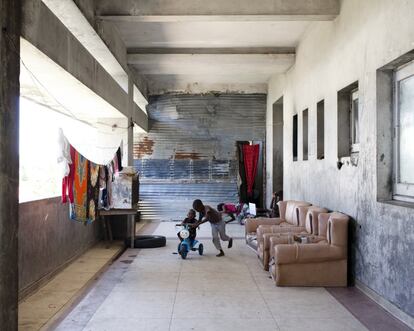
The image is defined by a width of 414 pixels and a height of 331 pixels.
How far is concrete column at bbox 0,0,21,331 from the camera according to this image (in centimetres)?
347

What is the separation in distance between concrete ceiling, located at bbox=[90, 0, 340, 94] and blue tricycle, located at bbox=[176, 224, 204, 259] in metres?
3.32

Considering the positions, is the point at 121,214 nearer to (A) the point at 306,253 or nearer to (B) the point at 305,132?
(B) the point at 305,132

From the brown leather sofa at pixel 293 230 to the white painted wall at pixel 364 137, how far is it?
0.99 feet

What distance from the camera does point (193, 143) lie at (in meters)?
13.3

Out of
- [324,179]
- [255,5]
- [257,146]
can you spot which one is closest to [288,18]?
[255,5]

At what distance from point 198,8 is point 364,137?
9.13 ft

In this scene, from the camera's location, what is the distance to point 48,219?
5844 millimetres

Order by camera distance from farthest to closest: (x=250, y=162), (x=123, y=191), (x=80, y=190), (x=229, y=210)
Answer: (x=250, y=162)
(x=229, y=210)
(x=123, y=191)
(x=80, y=190)

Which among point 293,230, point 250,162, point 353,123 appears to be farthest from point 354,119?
point 250,162

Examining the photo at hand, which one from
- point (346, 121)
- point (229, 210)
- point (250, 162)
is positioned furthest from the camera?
point (250, 162)

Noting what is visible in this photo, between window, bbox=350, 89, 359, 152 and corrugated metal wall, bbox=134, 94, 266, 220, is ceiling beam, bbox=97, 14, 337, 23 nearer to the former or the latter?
window, bbox=350, 89, 359, 152

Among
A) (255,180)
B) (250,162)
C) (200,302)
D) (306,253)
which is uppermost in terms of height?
(250,162)

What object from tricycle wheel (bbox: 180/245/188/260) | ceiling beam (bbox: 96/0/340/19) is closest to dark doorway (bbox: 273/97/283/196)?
tricycle wheel (bbox: 180/245/188/260)

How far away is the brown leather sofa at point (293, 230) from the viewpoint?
6.40 m
